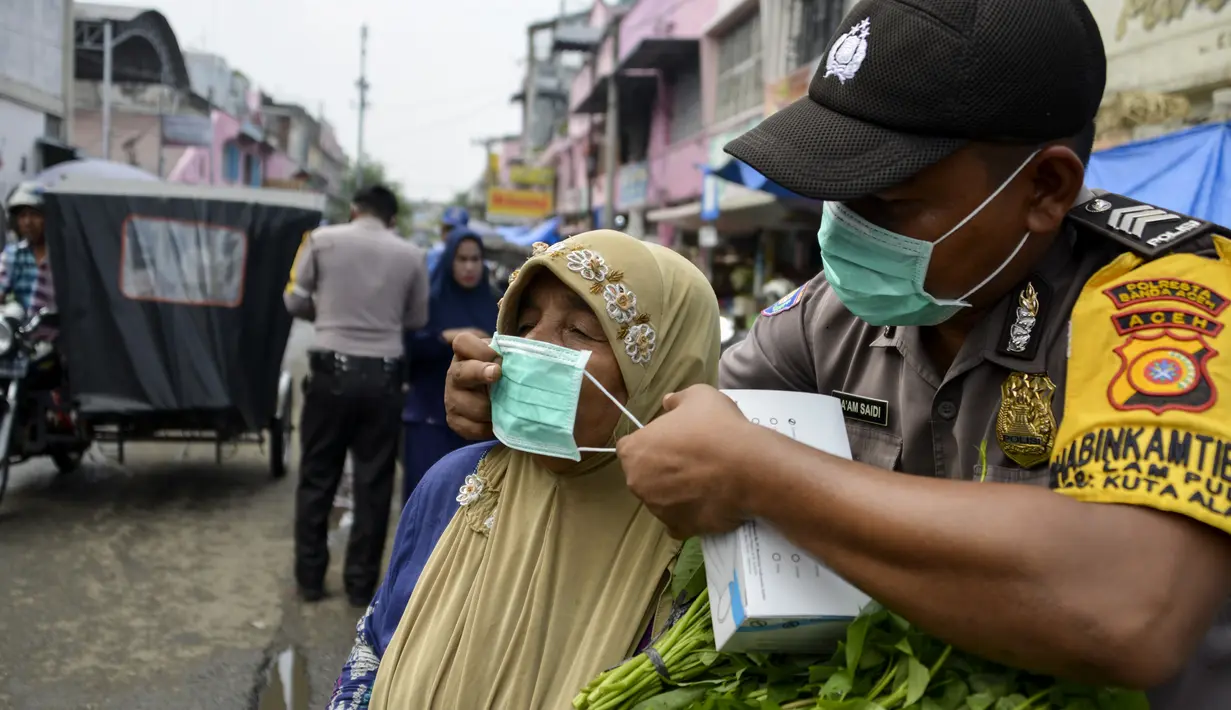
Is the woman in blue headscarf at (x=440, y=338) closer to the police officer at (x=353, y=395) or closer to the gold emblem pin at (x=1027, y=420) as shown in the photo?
the police officer at (x=353, y=395)

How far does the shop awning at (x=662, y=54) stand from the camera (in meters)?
16.4

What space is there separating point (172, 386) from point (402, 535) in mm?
4684

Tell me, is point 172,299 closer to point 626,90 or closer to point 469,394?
point 469,394

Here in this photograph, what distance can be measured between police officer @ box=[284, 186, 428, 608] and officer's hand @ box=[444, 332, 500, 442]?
9.49 ft

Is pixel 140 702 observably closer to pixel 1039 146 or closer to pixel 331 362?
pixel 331 362

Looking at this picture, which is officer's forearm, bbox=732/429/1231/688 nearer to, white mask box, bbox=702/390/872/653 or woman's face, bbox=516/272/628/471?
white mask box, bbox=702/390/872/653

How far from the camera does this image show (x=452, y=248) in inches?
203

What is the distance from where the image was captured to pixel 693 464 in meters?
1.11

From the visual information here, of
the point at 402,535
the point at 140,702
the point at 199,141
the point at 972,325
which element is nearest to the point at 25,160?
the point at 199,141

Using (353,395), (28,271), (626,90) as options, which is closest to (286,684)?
(353,395)

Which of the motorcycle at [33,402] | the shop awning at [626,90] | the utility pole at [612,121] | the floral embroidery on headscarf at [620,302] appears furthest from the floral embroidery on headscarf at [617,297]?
the shop awning at [626,90]

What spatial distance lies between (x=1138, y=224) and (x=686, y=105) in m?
17.2

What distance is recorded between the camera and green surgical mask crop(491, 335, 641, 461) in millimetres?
1701

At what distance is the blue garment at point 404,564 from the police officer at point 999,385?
0.82m
